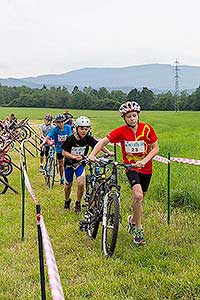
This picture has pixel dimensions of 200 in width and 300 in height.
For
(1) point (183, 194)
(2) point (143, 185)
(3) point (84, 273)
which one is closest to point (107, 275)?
(3) point (84, 273)

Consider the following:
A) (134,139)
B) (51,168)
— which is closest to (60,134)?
(51,168)

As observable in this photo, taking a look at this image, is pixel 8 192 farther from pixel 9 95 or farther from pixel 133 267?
pixel 9 95

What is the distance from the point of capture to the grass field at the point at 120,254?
17.0ft

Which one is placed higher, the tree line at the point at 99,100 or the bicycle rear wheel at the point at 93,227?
the tree line at the point at 99,100

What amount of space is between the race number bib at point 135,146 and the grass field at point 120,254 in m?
1.30

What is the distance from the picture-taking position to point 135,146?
264 inches

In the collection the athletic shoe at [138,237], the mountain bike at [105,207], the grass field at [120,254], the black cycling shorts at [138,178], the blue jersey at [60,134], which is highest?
the blue jersey at [60,134]

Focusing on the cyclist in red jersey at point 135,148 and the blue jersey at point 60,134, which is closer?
the cyclist in red jersey at point 135,148

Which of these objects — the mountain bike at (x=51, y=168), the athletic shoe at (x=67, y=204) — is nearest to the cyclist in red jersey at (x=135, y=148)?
the athletic shoe at (x=67, y=204)

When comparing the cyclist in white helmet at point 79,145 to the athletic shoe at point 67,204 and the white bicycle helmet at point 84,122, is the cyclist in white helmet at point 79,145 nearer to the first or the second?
the white bicycle helmet at point 84,122

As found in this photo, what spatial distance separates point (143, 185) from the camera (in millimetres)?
7004

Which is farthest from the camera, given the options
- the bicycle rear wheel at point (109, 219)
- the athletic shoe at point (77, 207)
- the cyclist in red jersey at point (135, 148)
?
the athletic shoe at point (77, 207)

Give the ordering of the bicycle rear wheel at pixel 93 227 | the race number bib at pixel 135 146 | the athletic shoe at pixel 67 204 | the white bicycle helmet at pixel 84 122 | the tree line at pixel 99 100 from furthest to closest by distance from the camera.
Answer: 1. the tree line at pixel 99 100
2. the athletic shoe at pixel 67 204
3. the white bicycle helmet at pixel 84 122
4. the bicycle rear wheel at pixel 93 227
5. the race number bib at pixel 135 146

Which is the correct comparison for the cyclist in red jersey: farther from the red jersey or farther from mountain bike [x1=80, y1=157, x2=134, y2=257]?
mountain bike [x1=80, y1=157, x2=134, y2=257]
